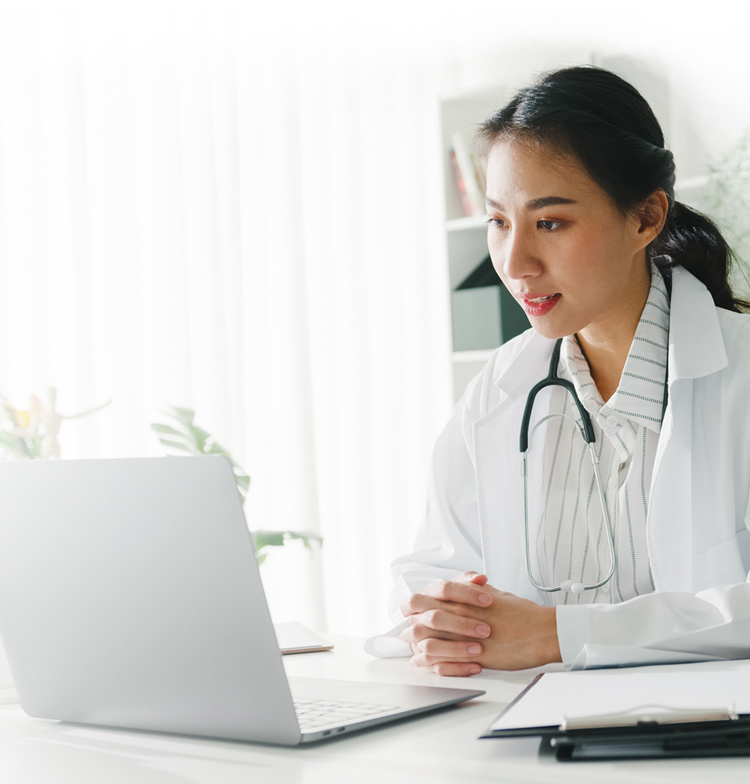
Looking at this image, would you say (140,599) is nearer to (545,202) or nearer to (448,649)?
(448,649)

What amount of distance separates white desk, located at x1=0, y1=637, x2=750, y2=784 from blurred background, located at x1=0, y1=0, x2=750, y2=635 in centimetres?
132

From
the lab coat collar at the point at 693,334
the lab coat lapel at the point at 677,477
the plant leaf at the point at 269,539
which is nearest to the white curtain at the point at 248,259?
the plant leaf at the point at 269,539

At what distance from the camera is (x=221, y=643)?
28.2 inches

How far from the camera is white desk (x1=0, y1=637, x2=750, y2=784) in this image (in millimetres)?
630

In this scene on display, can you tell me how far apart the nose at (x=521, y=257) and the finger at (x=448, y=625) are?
1.74ft

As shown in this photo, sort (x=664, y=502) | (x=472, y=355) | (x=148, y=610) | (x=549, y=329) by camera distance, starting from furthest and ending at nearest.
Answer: (x=472, y=355) → (x=549, y=329) → (x=664, y=502) → (x=148, y=610)

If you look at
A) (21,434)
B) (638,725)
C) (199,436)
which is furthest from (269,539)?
(638,725)

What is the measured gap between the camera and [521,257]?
1310mm

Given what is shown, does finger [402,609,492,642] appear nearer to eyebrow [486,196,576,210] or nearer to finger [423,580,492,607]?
finger [423,580,492,607]

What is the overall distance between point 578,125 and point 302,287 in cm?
151

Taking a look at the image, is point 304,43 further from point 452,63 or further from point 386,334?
point 386,334

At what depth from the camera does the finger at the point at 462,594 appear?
1.04m

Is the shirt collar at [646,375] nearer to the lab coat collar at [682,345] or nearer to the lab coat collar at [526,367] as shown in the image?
the lab coat collar at [682,345]

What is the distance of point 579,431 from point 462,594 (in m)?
0.53
